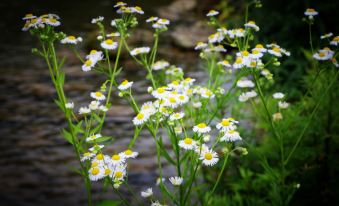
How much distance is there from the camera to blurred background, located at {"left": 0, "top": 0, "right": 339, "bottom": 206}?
122 inches

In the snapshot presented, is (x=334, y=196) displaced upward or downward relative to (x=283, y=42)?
downward

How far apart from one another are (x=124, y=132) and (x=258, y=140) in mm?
1484

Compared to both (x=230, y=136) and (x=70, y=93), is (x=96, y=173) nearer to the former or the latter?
(x=230, y=136)

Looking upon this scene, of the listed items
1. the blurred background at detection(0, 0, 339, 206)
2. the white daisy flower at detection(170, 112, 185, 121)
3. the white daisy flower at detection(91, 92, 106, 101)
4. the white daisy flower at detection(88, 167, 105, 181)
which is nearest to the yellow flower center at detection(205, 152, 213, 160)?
the white daisy flower at detection(170, 112, 185, 121)

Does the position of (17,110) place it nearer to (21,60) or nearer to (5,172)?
(5,172)

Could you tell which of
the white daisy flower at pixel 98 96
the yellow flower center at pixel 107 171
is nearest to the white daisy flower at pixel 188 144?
the yellow flower center at pixel 107 171

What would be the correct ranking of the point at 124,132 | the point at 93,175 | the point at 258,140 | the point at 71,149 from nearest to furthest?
the point at 93,175 → the point at 258,140 → the point at 71,149 → the point at 124,132

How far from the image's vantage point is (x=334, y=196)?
2.11 metres

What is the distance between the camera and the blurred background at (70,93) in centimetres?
309

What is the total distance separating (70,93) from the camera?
494 centimetres

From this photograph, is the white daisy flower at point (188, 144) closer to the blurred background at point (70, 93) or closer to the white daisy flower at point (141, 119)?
the white daisy flower at point (141, 119)

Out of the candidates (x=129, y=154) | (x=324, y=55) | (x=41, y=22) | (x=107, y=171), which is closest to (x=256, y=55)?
(x=324, y=55)

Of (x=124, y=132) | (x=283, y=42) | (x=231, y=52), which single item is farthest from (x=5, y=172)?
(x=231, y=52)

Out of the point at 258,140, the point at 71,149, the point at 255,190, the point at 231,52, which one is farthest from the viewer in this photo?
the point at 231,52
